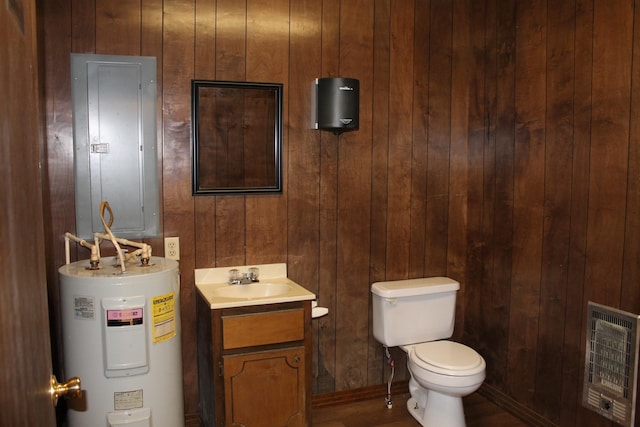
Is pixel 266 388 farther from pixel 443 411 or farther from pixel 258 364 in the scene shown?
pixel 443 411

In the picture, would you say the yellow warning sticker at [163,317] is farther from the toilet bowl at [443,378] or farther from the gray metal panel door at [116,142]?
the toilet bowl at [443,378]

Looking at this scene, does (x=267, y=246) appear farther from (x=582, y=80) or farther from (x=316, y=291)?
(x=582, y=80)

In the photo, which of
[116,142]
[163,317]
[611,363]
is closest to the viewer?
[163,317]

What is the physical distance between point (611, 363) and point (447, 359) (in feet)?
2.45

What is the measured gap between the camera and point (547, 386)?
2613 millimetres

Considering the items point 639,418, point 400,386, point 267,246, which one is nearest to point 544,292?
point 639,418

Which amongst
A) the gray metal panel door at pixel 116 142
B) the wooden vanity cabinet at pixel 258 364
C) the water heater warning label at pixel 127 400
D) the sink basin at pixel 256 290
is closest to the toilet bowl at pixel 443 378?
the wooden vanity cabinet at pixel 258 364

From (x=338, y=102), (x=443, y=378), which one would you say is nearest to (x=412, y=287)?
(x=443, y=378)

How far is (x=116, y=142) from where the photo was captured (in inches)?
96.8

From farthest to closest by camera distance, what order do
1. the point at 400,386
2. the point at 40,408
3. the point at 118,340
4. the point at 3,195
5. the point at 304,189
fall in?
the point at 400,386
the point at 304,189
the point at 118,340
the point at 40,408
the point at 3,195

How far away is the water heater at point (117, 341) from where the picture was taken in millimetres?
1986

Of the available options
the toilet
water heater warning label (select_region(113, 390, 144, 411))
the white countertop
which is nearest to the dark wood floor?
the toilet

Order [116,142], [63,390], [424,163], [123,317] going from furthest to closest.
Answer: [424,163] → [116,142] → [123,317] → [63,390]

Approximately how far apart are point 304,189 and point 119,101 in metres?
1.08
